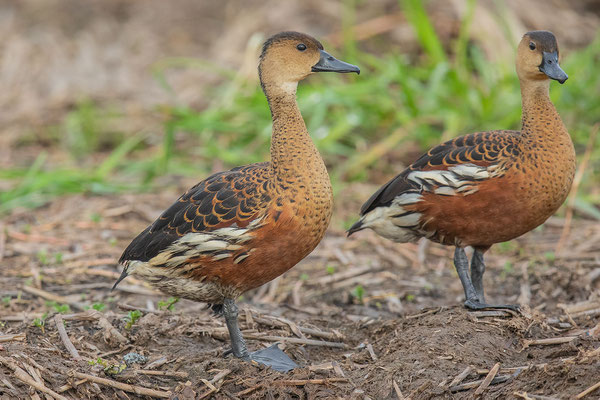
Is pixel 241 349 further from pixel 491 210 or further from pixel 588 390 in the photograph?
pixel 588 390

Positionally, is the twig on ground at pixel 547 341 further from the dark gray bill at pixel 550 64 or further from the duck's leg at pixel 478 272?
the dark gray bill at pixel 550 64

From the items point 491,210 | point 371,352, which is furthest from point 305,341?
point 491,210

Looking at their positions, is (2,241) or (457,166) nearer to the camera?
(457,166)

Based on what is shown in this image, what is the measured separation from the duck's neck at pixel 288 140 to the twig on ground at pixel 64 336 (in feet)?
4.87

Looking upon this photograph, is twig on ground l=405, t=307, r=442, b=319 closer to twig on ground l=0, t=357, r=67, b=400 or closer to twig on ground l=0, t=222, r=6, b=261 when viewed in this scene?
twig on ground l=0, t=357, r=67, b=400

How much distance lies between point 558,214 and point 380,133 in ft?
7.12

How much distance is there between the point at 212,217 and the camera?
4.28 meters

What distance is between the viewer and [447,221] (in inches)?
187

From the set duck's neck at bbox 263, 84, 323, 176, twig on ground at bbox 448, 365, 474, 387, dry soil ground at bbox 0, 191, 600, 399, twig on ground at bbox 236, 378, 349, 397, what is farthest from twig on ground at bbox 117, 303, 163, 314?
twig on ground at bbox 448, 365, 474, 387

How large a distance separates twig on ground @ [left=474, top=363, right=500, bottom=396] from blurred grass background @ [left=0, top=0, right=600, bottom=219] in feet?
11.5

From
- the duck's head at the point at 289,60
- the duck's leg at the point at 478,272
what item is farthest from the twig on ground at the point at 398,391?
the duck's head at the point at 289,60

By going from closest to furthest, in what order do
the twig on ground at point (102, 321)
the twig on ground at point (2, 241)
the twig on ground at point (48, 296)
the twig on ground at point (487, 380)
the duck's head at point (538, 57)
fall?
the twig on ground at point (487, 380)
the twig on ground at point (102, 321)
the duck's head at point (538, 57)
the twig on ground at point (48, 296)
the twig on ground at point (2, 241)

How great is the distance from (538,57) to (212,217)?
221 centimetres

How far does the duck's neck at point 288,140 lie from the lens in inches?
171
